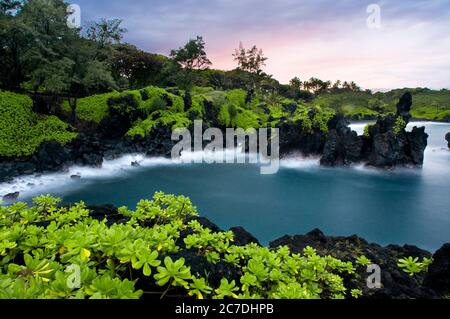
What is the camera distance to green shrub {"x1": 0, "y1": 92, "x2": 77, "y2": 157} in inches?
1000

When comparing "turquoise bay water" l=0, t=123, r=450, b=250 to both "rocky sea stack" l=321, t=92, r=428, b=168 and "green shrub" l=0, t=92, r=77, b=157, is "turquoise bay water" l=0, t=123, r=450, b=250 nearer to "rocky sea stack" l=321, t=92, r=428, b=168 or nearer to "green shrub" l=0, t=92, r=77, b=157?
"rocky sea stack" l=321, t=92, r=428, b=168

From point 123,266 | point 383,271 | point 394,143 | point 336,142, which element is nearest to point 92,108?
point 336,142

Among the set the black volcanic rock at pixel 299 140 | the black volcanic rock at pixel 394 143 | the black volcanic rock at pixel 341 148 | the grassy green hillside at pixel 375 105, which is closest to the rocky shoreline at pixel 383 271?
the black volcanic rock at pixel 341 148

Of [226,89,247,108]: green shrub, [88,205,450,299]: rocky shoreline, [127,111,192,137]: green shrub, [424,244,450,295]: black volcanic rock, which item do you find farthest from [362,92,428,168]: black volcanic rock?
[424,244,450,295]: black volcanic rock

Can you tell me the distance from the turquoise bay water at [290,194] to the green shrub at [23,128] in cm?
390

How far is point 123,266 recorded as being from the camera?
2.88 metres

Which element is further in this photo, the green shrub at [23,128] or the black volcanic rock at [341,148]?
the black volcanic rock at [341,148]

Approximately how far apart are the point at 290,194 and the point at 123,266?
77.5 ft

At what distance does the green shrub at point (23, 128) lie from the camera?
83.4 feet

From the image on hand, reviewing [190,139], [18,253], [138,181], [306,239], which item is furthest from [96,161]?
[18,253]

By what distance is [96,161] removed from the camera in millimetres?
28109

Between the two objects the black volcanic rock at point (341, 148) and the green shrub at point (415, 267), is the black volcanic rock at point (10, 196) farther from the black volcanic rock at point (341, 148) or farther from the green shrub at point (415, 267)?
the black volcanic rock at point (341, 148)

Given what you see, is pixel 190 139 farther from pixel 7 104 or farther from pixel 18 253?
pixel 18 253

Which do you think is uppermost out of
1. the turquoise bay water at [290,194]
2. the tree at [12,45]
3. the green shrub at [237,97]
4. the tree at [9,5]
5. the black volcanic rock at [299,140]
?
the tree at [9,5]
